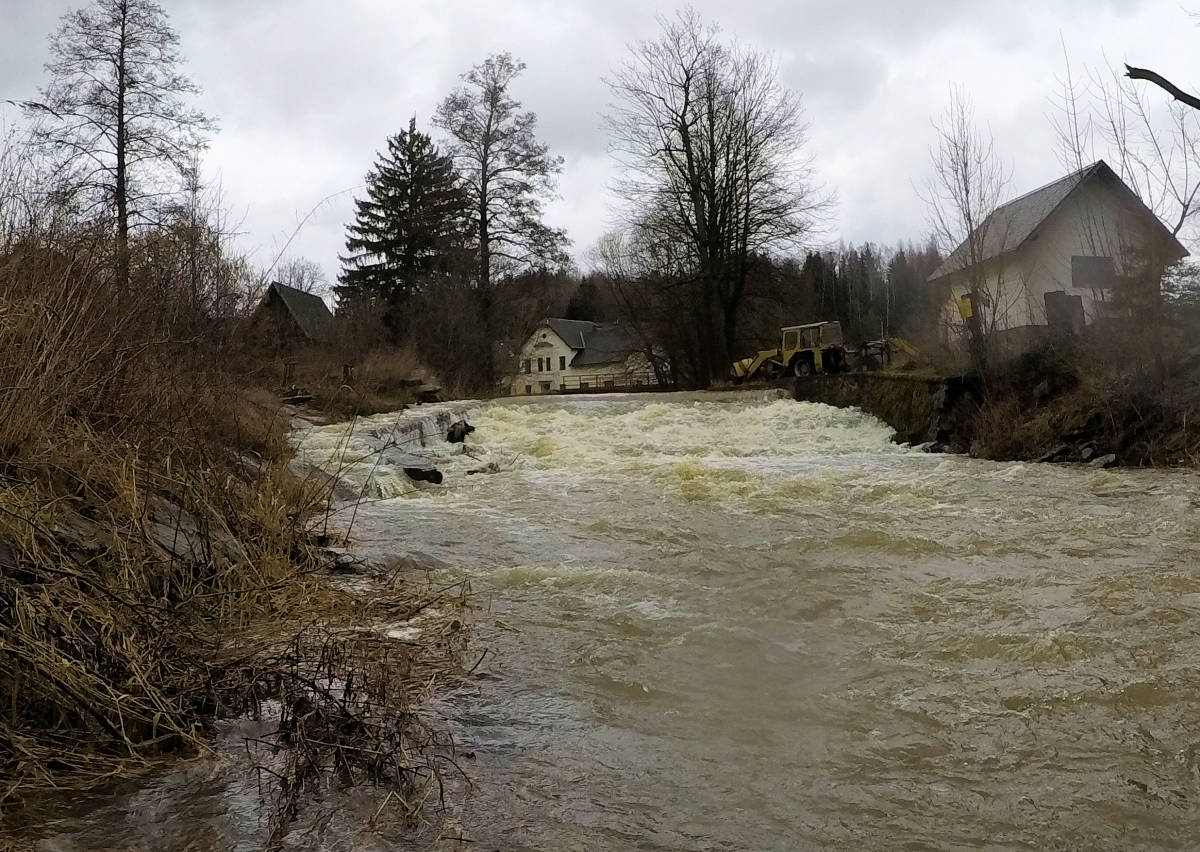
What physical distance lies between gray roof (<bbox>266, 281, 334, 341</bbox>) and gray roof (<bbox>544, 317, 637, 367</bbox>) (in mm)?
26088

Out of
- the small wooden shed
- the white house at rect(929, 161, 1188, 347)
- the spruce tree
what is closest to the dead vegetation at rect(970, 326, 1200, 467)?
the white house at rect(929, 161, 1188, 347)

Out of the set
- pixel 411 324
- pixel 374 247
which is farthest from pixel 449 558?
pixel 374 247

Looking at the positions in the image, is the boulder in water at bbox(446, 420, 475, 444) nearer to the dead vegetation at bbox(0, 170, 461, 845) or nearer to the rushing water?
the rushing water

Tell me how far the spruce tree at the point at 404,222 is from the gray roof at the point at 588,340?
20.7 meters

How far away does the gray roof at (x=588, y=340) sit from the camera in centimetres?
5553

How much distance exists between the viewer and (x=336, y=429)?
13688 millimetres

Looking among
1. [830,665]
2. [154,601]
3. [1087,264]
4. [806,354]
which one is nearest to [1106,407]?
[1087,264]

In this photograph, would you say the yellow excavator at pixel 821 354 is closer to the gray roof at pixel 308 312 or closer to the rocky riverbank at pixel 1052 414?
the rocky riverbank at pixel 1052 414

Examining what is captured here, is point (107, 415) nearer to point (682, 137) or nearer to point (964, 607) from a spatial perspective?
point (964, 607)

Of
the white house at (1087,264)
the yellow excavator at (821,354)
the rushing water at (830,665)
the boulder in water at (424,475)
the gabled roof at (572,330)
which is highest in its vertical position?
the gabled roof at (572,330)

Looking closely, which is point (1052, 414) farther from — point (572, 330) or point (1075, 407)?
point (572, 330)

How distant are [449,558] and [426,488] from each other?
3.99m

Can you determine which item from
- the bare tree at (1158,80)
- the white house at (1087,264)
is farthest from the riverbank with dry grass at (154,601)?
the white house at (1087,264)

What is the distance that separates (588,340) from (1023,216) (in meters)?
36.4
